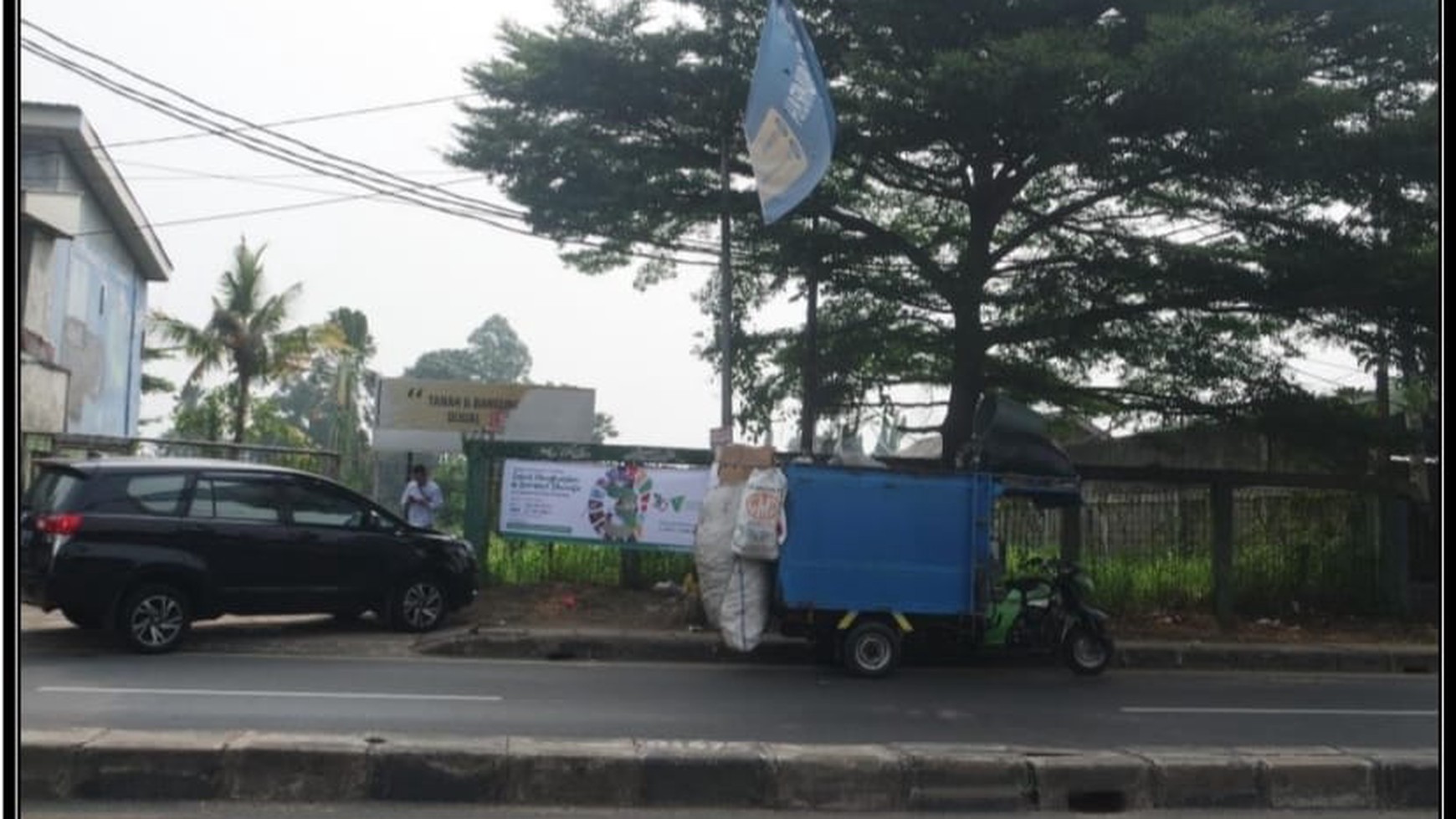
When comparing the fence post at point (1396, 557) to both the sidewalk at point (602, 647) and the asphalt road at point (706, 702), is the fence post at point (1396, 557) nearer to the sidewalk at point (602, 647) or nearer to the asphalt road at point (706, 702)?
the sidewalk at point (602, 647)

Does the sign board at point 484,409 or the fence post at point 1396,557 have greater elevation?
the sign board at point 484,409

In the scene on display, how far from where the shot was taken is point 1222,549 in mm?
15086

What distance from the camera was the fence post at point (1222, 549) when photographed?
591 inches

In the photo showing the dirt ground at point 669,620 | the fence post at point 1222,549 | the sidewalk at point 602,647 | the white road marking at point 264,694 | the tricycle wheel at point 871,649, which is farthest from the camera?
the fence post at point 1222,549

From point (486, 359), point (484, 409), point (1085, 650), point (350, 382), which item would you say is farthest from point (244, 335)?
point (486, 359)

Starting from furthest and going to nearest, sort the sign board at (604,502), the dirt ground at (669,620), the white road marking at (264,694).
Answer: the sign board at (604,502), the dirt ground at (669,620), the white road marking at (264,694)

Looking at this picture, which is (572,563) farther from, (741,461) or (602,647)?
(741,461)

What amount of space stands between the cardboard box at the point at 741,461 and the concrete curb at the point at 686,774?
436cm

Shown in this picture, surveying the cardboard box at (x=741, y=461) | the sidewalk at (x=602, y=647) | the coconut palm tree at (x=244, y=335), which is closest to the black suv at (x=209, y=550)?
the sidewalk at (x=602, y=647)

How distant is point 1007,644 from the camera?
11969mm

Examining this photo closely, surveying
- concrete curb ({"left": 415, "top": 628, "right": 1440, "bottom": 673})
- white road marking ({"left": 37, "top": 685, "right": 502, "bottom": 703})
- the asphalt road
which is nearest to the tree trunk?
concrete curb ({"left": 415, "top": 628, "right": 1440, "bottom": 673})

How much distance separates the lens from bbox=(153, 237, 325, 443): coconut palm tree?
31391 millimetres

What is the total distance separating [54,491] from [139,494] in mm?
640

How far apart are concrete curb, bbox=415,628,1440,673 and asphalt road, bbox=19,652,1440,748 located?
16.3 inches
